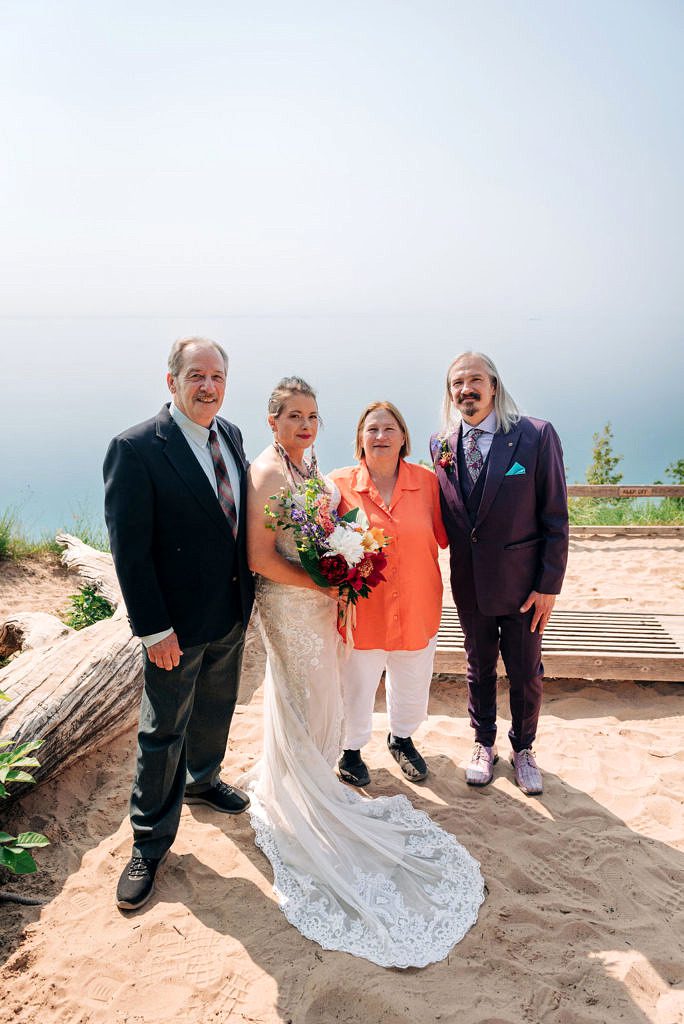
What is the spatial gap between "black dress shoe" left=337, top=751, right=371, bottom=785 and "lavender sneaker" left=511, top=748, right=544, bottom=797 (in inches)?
35.8

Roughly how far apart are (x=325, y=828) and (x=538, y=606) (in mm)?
1636

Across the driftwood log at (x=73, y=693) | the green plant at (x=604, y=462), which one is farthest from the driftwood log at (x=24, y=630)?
the green plant at (x=604, y=462)

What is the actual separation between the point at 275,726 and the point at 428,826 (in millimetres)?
994

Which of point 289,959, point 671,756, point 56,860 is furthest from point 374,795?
point 671,756

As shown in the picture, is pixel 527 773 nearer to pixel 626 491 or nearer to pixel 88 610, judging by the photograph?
pixel 88 610

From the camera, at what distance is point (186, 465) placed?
9.74 feet

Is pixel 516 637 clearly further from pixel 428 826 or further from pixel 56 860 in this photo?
pixel 56 860

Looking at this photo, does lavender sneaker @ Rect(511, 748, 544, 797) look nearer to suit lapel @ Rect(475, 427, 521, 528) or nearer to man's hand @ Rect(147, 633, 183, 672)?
suit lapel @ Rect(475, 427, 521, 528)

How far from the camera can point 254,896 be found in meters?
3.13

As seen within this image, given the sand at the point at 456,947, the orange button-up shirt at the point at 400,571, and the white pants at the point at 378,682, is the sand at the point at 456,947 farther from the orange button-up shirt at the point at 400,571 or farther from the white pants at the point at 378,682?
the orange button-up shirt at the point at 400,571

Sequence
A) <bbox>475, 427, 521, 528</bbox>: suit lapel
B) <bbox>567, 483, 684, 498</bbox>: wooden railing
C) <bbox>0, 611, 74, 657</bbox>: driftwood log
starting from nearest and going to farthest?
<bbox>475, 427, 521, 528</bbox>: suit lapel → <bbox>0, 611, 74, 657</bbox>: driftwood log → <bbox>567, 483, 684, 498</bbox>: wooden railing

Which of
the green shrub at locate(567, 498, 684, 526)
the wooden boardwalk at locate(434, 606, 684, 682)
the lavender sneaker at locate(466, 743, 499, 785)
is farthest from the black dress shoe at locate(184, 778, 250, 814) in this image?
the green shrub at locate(567, 498, 684, 526)

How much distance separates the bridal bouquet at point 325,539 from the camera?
9.84ft

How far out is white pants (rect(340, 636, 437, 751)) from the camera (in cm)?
379
